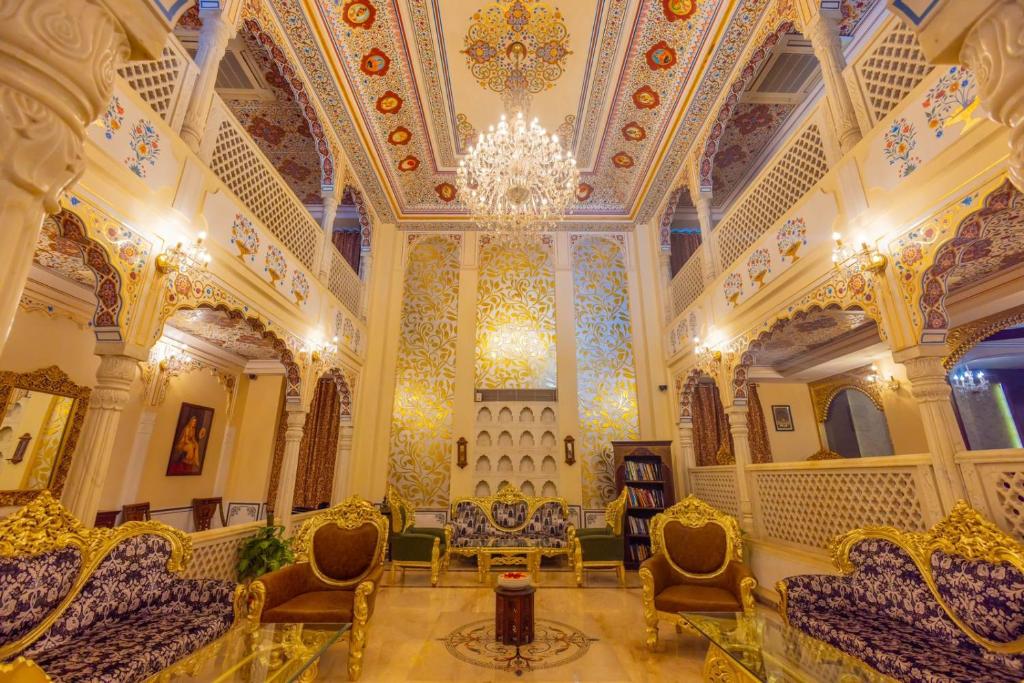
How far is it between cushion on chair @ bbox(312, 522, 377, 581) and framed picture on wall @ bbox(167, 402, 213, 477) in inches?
188

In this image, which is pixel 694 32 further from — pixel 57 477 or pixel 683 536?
pixel 57 477

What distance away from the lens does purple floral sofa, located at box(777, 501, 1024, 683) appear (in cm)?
228

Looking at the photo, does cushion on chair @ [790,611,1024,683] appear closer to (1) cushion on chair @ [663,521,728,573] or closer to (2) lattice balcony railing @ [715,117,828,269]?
(1) cushion on chair @ [663,521,728,573]

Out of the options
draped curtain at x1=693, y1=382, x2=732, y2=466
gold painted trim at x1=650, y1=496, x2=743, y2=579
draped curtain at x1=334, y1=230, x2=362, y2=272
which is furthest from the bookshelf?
draped curtain at x1=334, y1=230, x2=362, y2=272

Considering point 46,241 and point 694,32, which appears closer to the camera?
point 46,241

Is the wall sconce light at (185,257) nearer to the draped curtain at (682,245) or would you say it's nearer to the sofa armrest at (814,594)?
the sofa armrest at (814,594)

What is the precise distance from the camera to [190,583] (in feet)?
10.7

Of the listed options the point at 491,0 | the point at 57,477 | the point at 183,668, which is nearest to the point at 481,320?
the point at 491,0

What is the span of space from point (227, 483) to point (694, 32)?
10.00 m

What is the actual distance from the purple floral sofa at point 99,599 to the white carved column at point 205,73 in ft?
9.74

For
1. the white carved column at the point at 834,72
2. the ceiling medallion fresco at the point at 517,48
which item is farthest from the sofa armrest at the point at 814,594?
the ceiling medallion fresco at the point at 517,48

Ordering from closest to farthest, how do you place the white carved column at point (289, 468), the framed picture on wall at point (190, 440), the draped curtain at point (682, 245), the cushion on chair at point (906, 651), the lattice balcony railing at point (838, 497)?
the cushion on chair at point (906, 651) → the lattice balcony railing at point (838, 497) → the white carved column at point (289, 468) → the framed picture on wall at point (190, 440) → the draped curtain at point (682, 245)

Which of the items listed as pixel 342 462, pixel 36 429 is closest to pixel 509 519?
pixel 342 462

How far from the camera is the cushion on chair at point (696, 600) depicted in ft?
11.2
